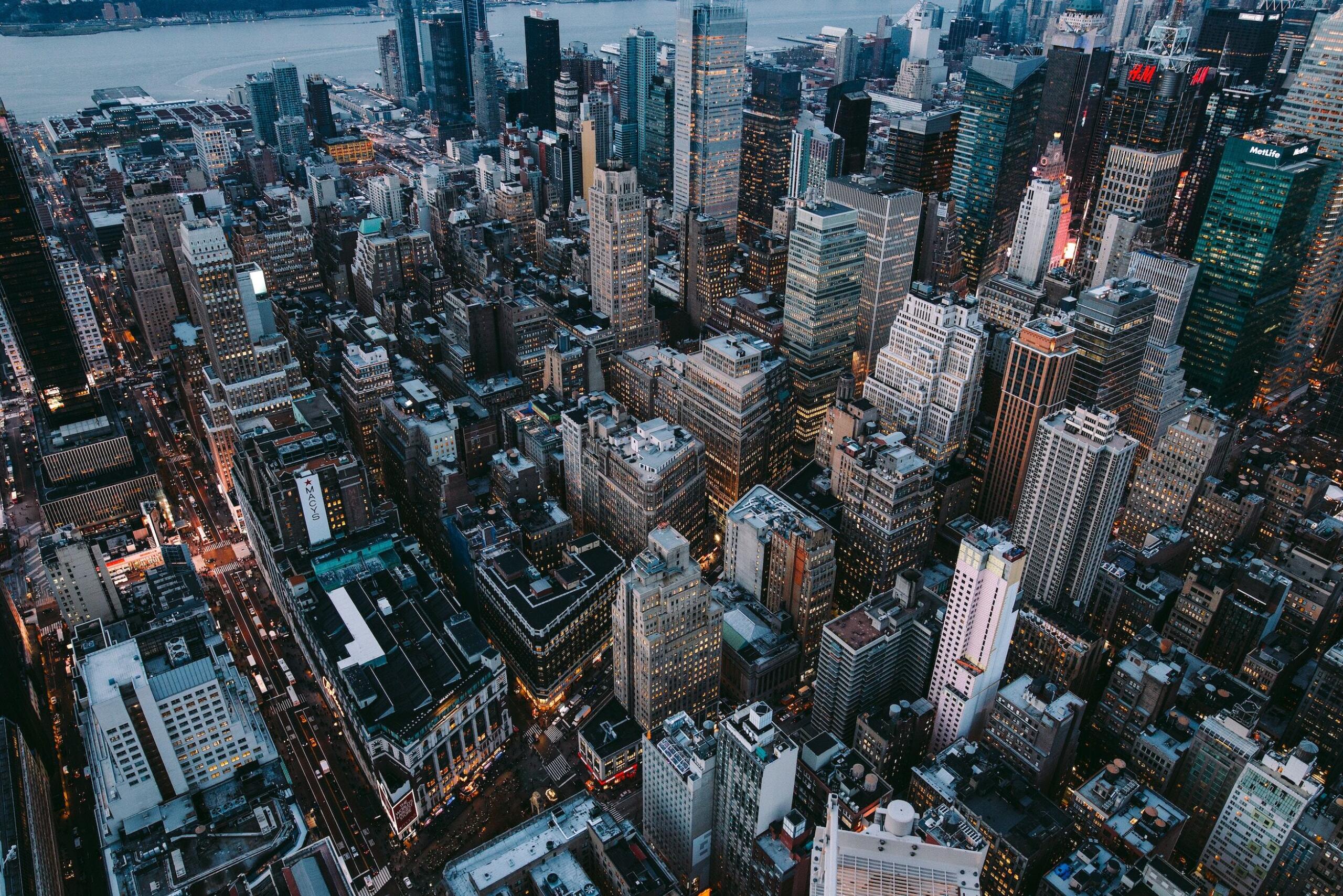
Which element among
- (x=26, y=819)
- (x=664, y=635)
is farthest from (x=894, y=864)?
(x=26, y=819)

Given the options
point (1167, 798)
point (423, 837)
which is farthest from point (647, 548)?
point (1167, 798)

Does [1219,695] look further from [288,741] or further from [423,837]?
[288,741]

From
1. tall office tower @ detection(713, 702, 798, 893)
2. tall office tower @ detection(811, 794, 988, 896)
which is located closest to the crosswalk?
tall office tower @ detection(713, 702, 798, 893)

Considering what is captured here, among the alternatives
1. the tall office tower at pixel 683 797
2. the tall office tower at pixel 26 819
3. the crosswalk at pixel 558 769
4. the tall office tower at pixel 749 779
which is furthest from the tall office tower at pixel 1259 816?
the tall office tower at pixel 26 819

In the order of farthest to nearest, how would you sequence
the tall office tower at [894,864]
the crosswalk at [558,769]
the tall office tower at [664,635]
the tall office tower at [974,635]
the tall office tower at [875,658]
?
the crosswalk at [558,769] → the tall office tower at [875,658] → the tall office tower at [664,635] → the tall office tower at [974,635] → the tall office tower at [894,864]

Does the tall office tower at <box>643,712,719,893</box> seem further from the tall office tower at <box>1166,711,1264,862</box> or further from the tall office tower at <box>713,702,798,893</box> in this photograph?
the tall office tower at <box>1166,711,1264,862</box>

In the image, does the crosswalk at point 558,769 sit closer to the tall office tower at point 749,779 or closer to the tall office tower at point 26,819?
the tall office tower at point 749,779
